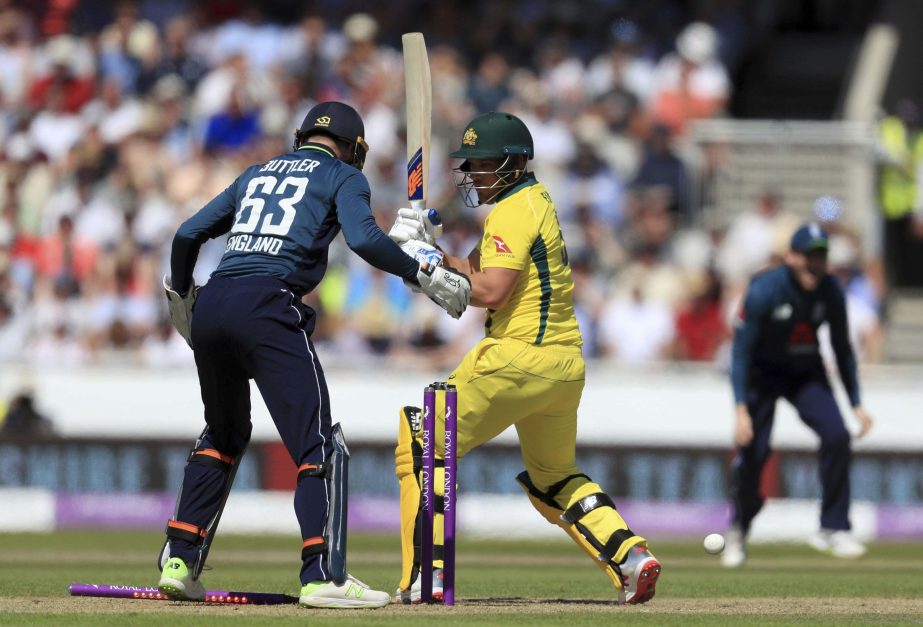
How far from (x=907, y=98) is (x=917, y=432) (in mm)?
5220

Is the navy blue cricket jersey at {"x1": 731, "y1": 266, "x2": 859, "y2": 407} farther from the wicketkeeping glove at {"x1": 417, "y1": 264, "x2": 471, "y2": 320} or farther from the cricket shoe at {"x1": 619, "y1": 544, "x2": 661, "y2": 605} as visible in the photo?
the wicketkeeping glove at {"x1": 417, "y1": 264, "x2": 471, "y2": 320}

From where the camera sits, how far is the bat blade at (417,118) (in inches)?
307

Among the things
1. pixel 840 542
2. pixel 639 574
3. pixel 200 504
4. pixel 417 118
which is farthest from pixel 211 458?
pixel 840 542

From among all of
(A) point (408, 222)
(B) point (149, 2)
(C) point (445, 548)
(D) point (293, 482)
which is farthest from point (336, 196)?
(B) point (149, 2)

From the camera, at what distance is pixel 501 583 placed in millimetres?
9297

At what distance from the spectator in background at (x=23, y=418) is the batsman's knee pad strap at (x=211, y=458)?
307 inches

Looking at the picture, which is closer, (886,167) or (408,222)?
(408,222)

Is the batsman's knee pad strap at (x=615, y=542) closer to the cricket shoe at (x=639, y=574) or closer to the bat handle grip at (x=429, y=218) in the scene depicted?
the cricket shoe at (x=639, y=574)

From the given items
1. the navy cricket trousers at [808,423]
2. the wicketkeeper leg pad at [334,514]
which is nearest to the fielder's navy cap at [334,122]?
the wicketkeeper leg pad at [334,514]

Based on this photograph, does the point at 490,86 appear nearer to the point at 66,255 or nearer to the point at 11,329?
the point at 66,255

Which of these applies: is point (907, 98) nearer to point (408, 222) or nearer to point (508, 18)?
point (508, 18)

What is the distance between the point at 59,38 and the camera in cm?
1819

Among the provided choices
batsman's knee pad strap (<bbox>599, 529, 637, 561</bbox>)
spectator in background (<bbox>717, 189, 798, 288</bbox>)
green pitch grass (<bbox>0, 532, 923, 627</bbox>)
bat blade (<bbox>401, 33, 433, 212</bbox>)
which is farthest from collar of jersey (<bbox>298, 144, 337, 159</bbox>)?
spectator in background (<bbox>717, 189, 798, 288</bbox>)

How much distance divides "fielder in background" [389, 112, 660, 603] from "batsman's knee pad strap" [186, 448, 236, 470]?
0.73 metres
